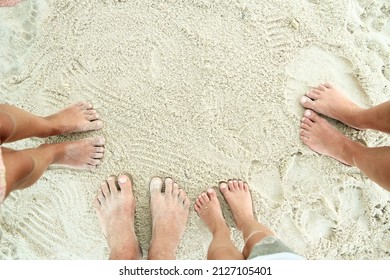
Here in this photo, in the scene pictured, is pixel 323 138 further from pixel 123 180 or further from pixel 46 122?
pixel 46 122

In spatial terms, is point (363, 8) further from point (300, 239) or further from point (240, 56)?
point (300, 239)

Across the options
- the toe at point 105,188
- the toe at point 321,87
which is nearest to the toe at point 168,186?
the toe at point 105,188

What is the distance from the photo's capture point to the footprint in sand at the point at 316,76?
185 cm

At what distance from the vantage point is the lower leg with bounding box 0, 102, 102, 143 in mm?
1482

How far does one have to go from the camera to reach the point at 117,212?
6.04 feet

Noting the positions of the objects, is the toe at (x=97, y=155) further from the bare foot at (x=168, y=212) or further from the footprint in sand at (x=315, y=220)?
the footprint in sand at (x=315, y=220)

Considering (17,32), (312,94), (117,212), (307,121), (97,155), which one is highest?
(17,32)

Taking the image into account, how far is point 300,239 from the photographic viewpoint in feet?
6.00

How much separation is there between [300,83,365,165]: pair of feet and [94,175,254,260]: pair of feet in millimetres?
354

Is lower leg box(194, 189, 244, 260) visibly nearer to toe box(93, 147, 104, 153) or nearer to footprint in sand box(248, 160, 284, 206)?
footprint in sand box(248, 160, 284, 206)

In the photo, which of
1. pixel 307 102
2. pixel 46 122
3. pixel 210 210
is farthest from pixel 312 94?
pixel 46 122

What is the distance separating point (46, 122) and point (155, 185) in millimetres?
516

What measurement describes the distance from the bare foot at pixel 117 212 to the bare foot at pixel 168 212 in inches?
3.5

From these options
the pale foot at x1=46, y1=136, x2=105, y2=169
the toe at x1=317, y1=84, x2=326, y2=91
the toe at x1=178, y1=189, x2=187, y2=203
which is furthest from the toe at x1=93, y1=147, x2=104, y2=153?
the toe at x1=317, y1=84, x2=326, y2=91
